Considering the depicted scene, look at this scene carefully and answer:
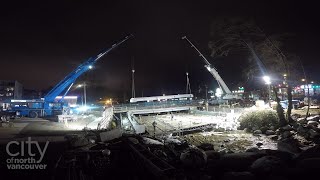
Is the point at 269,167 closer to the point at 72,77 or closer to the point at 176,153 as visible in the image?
the point at 176,153

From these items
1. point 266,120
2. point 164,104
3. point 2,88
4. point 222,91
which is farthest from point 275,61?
point 2,88

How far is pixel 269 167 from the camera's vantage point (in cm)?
969

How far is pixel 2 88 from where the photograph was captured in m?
105

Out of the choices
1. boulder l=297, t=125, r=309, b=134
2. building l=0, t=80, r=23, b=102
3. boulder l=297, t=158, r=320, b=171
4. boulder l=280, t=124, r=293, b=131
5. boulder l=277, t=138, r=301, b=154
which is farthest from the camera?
building l=0, t=80, r=23, b=102

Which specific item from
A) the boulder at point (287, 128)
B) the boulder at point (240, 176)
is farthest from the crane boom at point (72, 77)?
the boulder at point (240, 176)

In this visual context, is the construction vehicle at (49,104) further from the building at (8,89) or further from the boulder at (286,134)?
the building at (8,89)

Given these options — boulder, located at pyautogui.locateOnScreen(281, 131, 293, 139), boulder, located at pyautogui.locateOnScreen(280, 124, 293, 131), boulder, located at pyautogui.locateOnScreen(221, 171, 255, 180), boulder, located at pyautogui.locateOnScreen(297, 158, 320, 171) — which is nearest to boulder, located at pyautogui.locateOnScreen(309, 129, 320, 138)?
boulder, located at pyautogui.locateOnScreen(281, 131, 293, 139)

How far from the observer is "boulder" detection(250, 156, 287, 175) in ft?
31.6

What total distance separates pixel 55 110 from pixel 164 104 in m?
17.5

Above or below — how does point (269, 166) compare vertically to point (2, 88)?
below

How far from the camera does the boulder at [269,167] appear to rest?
9617 millimetres

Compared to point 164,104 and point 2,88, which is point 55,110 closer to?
point 164,104

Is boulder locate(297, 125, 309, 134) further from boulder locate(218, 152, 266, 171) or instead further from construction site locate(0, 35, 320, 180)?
boulder locate(218, 152, 266, 171)

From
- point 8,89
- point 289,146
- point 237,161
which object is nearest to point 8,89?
point 8,89
